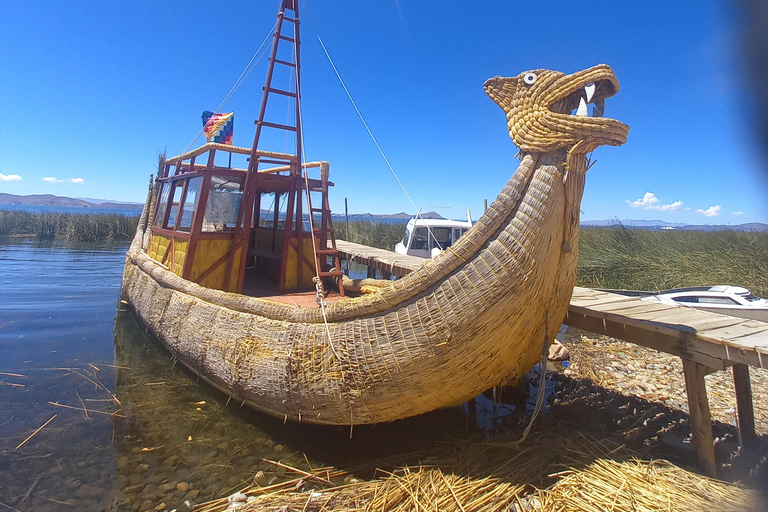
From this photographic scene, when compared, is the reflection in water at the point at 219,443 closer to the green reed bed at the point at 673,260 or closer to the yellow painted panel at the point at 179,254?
the yellow painted panel at the point at 179,254

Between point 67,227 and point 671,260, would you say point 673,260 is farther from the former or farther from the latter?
point 67,227

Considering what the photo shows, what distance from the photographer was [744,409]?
4215 mm

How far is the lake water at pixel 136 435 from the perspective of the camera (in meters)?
3.75

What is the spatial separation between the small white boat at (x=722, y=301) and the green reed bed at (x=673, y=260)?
3460 mm

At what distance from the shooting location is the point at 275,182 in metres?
6.93

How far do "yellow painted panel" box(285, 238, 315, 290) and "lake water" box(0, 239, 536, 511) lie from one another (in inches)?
80.0

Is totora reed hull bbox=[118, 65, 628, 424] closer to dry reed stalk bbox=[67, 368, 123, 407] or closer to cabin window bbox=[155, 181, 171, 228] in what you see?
dry reed stalk bbox=[67, 368, 123, 407]

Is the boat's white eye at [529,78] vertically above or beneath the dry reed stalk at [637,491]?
above

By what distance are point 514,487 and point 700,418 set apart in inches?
76.9

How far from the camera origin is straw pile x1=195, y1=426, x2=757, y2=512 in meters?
3.02

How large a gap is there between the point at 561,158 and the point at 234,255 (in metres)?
4.89

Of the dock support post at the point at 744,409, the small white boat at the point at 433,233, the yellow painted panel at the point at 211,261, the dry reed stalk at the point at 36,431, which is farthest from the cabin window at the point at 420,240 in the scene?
the dry reed stalk at the point at 36,431

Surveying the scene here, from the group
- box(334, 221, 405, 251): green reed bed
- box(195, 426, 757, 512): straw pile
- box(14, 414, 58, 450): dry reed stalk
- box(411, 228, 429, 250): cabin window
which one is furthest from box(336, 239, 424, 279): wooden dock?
box(334, 221, 405, 251): green reed bed

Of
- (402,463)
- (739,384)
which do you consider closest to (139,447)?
(402,463)
